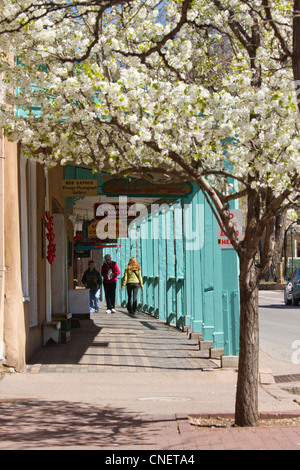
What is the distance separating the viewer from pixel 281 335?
55.4ft

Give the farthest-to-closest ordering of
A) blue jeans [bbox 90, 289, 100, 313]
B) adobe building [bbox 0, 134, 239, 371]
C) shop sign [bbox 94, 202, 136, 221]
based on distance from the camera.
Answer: blue jeans [bbox 90, 289, 100, 313] < shop sign [bbox 94, 202, 136, 221] < adobe building [bbox 0, 134, 239, 371]

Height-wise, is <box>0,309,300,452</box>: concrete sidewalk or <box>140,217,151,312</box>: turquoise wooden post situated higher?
<box>140,217,151,312</box>: turquoise wooden post

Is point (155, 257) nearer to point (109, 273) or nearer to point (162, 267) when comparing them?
point (109, 273)

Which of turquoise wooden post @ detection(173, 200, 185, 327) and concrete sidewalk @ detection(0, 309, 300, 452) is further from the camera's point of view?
turquoise wooden post @ detection(173, 200, 185, 327)

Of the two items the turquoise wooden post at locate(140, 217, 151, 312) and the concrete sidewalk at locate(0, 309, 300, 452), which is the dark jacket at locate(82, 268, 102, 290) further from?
the concrete sidewalk at locate(0, 309, 300, 452)

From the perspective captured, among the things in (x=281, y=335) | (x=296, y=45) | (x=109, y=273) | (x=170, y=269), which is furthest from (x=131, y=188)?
(x=109, y=273)

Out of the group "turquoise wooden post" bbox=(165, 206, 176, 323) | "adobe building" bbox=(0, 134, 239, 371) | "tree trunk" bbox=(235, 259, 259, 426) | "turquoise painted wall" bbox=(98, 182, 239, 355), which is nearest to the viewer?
"tree trunk" bbox=(235, 259, 259, 426)

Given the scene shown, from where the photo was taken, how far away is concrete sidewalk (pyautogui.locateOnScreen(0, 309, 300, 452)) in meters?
6.30

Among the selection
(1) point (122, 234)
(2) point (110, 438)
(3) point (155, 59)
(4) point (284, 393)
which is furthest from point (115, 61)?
(1) point (122, 234)

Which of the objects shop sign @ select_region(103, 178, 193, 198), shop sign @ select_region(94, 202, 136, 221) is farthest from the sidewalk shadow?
shop sign @ select_region(94, 202, 136, 221)

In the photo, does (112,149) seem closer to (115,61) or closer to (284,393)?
(115,61)

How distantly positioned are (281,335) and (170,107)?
37.1 feet
